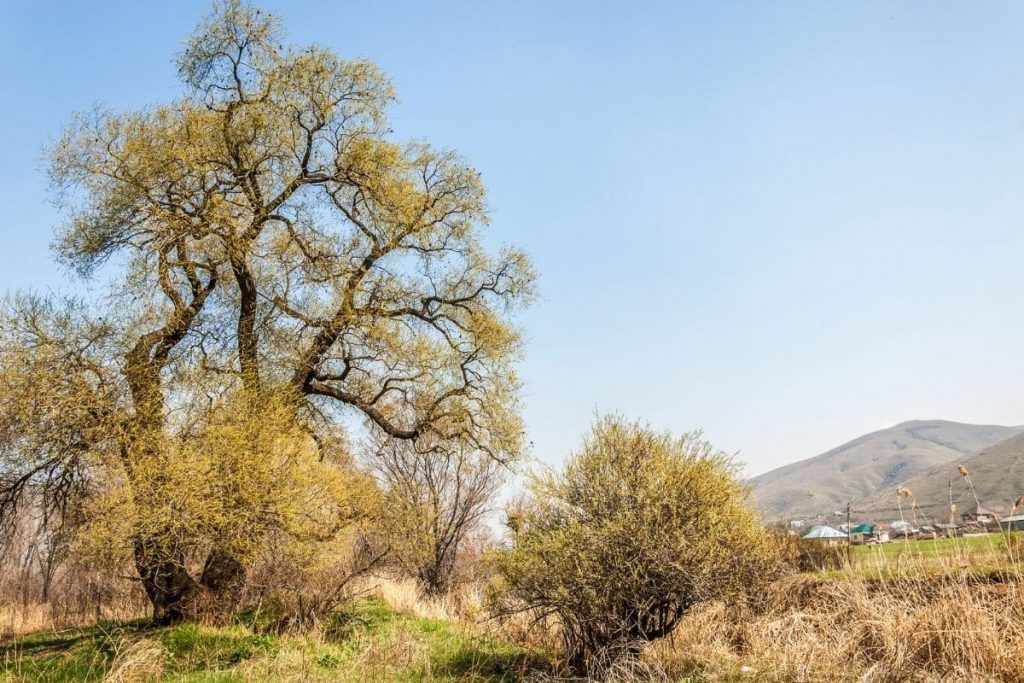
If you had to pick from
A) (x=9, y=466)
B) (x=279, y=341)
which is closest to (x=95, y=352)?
(x=9, y=466)

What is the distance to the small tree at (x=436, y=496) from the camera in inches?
853

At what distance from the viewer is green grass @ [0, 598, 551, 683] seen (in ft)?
30.1

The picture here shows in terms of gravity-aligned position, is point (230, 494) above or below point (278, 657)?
above

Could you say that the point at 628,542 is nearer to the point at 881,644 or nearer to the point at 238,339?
the point at 881,644

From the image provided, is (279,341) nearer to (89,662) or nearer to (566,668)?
(89,662)

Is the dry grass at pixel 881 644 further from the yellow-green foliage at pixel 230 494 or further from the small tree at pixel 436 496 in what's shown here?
the small tree at pixel 436 496

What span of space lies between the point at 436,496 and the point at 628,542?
1531 cm

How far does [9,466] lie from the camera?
12.2m

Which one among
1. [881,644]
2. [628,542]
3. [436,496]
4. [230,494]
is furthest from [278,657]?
[436,496]

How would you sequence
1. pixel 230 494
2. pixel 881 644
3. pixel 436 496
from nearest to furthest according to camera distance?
pixel 881 644 → pixel 230 494 → pixel 436 496

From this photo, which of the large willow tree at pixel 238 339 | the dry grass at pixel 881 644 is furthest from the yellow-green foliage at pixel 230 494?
the dry grass at pixel 881 644

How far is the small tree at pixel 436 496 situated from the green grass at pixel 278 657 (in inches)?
322

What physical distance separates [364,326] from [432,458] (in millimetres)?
9048

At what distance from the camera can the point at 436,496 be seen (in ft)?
77.6
